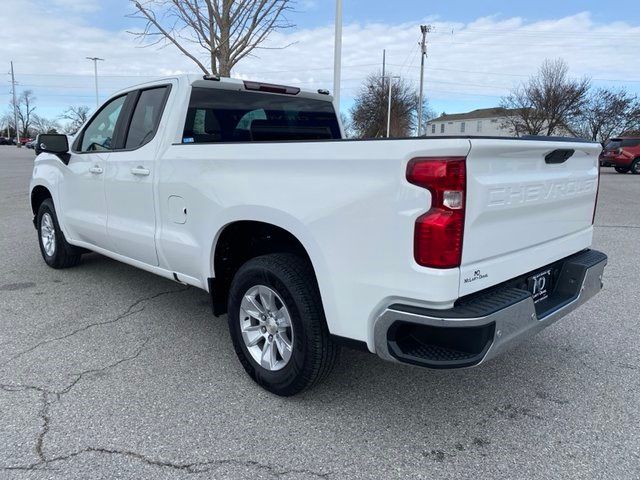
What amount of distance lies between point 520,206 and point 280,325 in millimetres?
1467

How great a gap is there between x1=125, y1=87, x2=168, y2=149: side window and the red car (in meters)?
24.4

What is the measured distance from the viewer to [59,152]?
4.98 m

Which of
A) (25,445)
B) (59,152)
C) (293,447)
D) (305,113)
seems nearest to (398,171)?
(293,447)

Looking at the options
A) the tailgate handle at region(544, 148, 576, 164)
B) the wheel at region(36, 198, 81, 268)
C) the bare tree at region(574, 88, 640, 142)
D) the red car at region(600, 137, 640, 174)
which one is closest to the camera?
the tailgate handle at region(544, 148, 576, 164)

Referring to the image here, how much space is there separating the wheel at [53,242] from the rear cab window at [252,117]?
2485 mm

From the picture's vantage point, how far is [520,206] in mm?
2611

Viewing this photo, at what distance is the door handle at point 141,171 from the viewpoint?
152 inches

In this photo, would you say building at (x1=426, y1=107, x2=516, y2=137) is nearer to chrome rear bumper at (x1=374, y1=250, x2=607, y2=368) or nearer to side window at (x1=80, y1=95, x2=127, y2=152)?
side window at (x1=80, y1=95, x2=127, y2=152)

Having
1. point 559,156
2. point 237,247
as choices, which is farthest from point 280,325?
point 559,156

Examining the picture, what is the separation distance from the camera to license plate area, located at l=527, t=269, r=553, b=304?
9.47 feet

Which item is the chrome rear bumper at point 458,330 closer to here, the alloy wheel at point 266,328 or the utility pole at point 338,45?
the alloy wheel at point 266,328

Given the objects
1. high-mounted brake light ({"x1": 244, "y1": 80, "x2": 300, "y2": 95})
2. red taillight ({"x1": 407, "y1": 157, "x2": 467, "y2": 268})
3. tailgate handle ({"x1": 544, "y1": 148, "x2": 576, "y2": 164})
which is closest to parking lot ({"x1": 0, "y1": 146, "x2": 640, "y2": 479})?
red taillight ({"x1": 407, "y1": 157, "x2": 467, "y2": 268})

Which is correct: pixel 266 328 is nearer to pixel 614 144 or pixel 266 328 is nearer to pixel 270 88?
pixel 270 88

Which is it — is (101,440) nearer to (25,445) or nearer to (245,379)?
(25,445)
